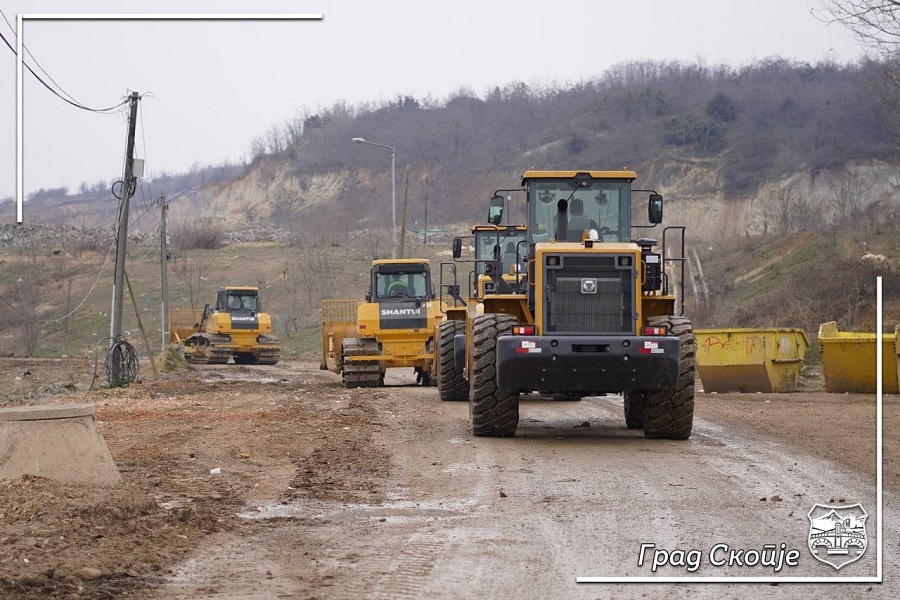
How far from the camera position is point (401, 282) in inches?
1110

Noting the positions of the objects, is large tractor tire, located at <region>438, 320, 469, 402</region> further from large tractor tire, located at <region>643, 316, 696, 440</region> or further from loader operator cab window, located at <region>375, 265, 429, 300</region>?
loader operator cab window, located at <region>375, 265, 429, 300</region>

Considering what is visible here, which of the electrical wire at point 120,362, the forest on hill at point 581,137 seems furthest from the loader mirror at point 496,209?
the forest on hill at point 581,137

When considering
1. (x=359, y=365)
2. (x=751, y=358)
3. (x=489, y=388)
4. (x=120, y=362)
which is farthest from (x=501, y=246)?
(x=120, y=362)

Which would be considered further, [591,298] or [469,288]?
[469,288]

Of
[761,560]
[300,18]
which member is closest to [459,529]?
[761,560]

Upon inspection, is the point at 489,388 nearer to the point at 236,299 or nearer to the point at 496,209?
the point at 496,209

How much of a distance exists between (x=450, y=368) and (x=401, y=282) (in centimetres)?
721

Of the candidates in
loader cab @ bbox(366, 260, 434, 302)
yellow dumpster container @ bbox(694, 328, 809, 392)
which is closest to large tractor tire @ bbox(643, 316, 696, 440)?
yellow dumpster container @ bbox(694, 328, 809, 392)

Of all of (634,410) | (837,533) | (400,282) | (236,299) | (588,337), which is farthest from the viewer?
(236,299)

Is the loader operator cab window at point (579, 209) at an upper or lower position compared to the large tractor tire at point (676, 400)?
upper

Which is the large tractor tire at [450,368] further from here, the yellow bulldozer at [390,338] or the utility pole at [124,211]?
the utility pole at [124,211]

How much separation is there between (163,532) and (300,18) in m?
5.29

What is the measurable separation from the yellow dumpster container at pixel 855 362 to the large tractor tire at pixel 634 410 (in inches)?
326

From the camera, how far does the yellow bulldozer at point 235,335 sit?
4519 cm
